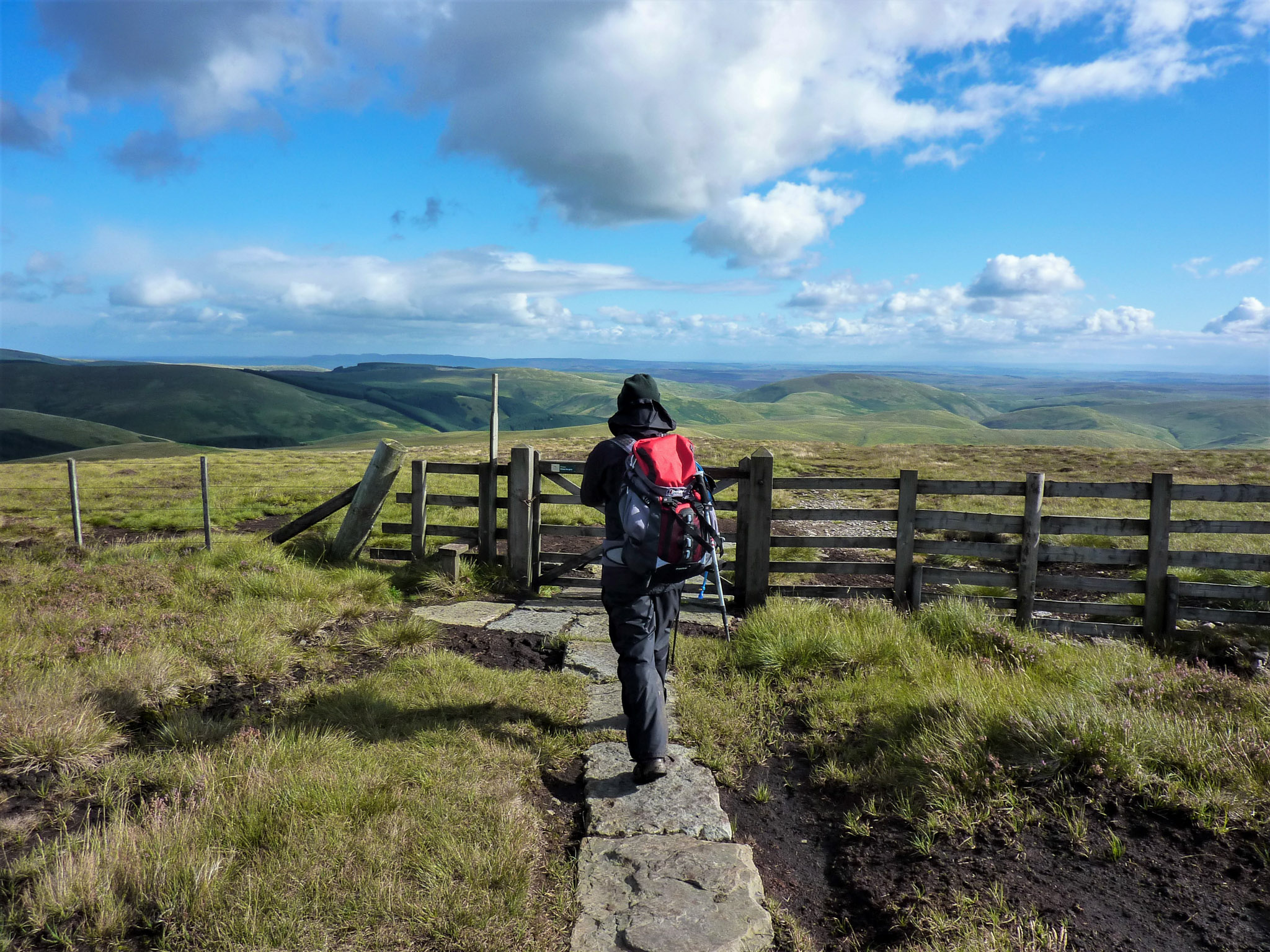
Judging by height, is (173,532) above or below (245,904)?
below

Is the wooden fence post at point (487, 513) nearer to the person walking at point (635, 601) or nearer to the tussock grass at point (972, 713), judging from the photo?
the tussock grass at point (972, 713)

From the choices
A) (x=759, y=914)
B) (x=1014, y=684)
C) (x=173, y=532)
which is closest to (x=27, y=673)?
(x=759, y=914)

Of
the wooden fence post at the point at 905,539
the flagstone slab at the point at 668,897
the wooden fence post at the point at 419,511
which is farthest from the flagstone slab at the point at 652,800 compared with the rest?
the wooden fence post at the point at 419,511

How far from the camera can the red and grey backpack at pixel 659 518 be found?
4.80 m

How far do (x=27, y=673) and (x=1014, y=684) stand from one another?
822cm

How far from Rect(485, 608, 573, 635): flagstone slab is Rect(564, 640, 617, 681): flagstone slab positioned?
0.67m

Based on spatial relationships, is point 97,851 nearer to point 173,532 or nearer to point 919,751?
point 919,751

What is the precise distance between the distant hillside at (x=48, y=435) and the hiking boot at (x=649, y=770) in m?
188

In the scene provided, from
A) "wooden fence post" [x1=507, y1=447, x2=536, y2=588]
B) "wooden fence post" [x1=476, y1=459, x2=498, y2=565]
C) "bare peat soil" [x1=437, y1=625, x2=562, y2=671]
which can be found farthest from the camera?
"wooden fence post" [x1=476, y1=459, x2=498, y2=565]

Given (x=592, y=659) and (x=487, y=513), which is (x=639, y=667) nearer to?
(x=592, y=659)

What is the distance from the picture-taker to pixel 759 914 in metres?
3.58

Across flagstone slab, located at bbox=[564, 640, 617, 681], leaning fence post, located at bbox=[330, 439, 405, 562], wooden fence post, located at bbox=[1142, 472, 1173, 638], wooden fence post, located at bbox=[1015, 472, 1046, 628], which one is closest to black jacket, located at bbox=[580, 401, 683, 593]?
flagstone slab, located at bbox=[564, 640, 617, 681]

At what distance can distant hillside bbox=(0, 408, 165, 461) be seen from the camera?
6358 inches

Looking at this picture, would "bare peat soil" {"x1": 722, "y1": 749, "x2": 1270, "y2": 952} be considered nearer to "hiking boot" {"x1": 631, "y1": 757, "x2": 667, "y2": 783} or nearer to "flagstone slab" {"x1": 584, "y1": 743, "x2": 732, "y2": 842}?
"flagstone slab" {"x1": 584, "y1": 743, "x2": 732, "y2": 842}
